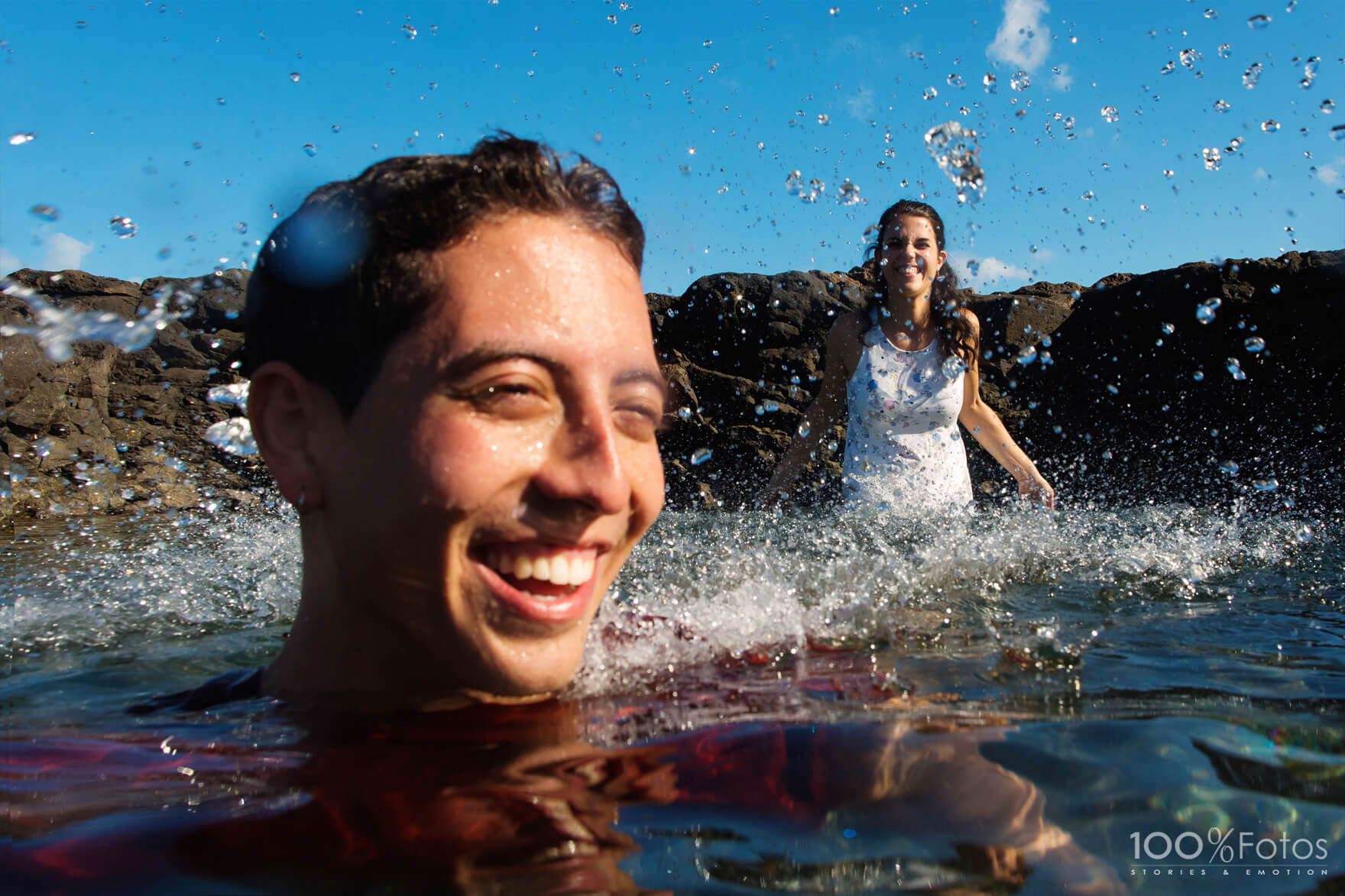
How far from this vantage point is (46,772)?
58.4 inches

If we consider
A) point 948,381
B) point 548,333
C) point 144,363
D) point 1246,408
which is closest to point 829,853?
point 548,333

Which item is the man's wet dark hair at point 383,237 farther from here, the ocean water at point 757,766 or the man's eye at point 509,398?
the ocean water at point 757,766

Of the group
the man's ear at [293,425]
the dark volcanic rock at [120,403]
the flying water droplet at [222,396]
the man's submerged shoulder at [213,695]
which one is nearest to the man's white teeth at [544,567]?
the man's ear at [293,425]

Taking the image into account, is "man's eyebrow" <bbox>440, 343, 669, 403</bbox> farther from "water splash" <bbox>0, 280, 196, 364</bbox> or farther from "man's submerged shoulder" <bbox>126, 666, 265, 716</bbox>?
"water splash" <bbox>0, 280, 196, 364</bbox>

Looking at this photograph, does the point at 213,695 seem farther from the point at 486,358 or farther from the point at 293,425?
the point at 486,358

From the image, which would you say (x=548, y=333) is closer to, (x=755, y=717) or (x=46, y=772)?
(x=755, y=717)

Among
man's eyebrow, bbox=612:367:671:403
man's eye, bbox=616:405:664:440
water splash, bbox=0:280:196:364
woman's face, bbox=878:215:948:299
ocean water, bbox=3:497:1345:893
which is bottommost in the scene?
ocean water, bbox=3:497:1345:893

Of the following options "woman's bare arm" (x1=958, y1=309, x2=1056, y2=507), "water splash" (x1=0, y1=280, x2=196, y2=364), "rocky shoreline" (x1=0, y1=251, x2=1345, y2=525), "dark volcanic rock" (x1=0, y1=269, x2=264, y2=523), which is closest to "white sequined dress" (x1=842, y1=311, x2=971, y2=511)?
"woman's bare arm" (x1=958, y1=309, x2=1056, y2=507)

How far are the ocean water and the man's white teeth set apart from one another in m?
0.28

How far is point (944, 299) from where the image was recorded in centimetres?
582

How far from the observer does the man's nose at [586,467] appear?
1549 millimetres

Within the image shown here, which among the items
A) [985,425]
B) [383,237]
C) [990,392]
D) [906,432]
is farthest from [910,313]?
[383,237]

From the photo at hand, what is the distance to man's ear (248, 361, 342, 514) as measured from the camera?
5.55ft

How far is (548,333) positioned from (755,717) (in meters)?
0.79
